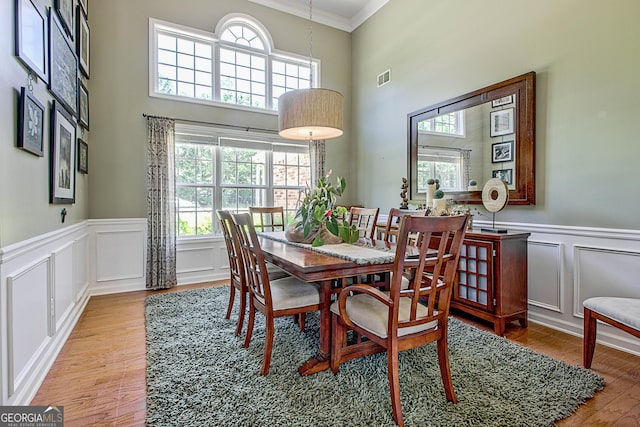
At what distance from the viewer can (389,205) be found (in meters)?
4.63

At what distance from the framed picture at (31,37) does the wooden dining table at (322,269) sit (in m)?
1.75

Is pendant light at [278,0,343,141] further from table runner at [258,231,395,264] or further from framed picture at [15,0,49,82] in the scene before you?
framed picture at [15,0,49,82]

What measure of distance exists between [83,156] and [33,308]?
2.06 m

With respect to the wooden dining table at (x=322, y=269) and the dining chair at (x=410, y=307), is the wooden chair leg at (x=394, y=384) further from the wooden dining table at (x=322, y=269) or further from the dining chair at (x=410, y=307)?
the wooden dining table at (x=322, y=269)

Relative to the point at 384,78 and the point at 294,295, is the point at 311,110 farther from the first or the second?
the point at 384,78

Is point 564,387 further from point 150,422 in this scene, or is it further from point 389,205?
point 389,205

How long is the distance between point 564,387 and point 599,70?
2.29 m

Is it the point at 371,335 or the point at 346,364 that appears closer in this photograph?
the point at 371,335

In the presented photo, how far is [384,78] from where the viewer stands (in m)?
4.70

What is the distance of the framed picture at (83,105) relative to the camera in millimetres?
3162

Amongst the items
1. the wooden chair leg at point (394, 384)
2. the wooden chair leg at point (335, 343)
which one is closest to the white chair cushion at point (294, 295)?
the wooden chair leg at point (335, 343)

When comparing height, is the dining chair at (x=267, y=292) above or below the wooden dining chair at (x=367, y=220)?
below

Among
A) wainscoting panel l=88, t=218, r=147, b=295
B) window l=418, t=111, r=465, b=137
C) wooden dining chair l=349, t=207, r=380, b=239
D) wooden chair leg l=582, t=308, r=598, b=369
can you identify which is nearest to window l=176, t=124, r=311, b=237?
wainscoting panel l=88, t=218, r=147, b=295

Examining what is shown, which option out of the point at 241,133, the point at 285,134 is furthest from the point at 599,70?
the point at 241,133
